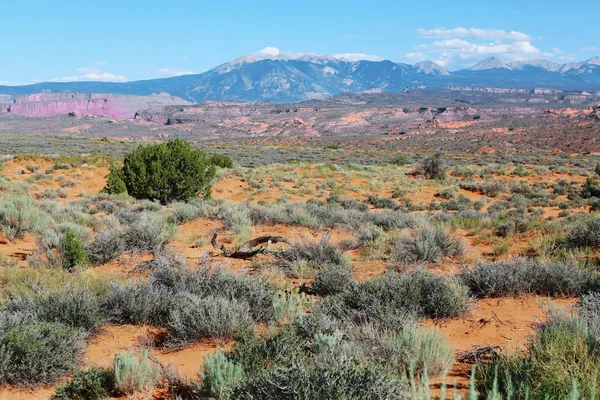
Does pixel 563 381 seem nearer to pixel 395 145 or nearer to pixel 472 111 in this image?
pixel 395 145

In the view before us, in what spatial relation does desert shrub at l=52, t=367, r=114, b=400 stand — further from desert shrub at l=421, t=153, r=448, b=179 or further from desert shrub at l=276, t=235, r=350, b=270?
desert shrub at l=421, t=153, r=448, b=179

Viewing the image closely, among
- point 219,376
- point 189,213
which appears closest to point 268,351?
point 219,376

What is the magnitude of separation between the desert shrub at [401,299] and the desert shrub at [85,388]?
2071 millimetres

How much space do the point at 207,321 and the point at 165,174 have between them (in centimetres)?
1186

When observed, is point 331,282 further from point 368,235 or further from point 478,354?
point 368,235

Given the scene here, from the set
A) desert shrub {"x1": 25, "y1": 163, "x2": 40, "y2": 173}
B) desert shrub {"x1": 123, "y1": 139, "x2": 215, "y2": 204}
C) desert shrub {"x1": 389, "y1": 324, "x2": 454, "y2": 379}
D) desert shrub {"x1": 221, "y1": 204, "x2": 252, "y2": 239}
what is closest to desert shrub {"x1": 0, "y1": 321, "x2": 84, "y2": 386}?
desert shrub {"x1": 389, "y1": 324, "x2": 454, "y2": 379}

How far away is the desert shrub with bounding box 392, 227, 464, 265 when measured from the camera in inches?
293

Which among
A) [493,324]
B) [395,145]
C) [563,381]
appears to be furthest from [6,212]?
[395,145]

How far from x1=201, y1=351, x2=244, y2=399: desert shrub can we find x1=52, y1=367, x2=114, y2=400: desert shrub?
2.48 ft

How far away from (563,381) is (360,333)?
1578 mm

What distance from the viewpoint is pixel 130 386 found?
131 inches

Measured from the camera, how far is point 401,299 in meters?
4.73

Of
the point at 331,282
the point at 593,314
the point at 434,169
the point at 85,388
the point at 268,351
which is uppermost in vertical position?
the point at 593,314

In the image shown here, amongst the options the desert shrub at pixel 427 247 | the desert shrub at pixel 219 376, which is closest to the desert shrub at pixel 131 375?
the desert shrub at pixel 219 376
